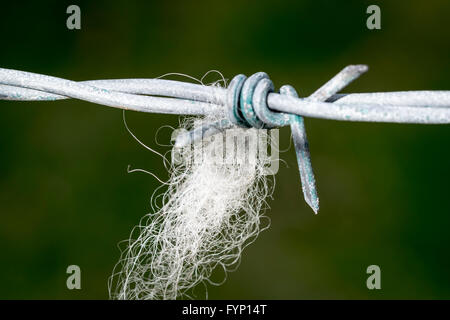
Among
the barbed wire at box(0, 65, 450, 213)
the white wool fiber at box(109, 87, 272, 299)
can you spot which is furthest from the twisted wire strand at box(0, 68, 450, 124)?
the white wool fiber at box(109, 87, 272, 299)

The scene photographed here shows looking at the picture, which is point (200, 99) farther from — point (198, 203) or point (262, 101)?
point (198, 203)

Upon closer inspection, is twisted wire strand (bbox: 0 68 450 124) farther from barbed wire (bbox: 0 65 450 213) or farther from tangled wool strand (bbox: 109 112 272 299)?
tangled wool strand (bbox: 109 112 272 299)

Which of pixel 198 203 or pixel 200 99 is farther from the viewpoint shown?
pixel 198 203

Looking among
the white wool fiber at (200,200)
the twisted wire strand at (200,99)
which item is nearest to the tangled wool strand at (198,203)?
the white wool fiber at (200,200)

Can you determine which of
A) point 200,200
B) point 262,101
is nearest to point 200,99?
point 262,101

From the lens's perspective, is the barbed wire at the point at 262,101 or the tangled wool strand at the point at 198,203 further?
the tangled wool strand at the point at 198,203

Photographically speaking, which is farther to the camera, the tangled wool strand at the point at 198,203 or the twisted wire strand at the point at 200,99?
the tangled wool strand at the point at 198,203

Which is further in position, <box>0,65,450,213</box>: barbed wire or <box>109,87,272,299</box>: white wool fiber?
<box>109,87,272,299</box>: white wool fiber

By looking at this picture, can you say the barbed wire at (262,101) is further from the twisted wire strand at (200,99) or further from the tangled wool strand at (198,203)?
the tangled wool strand at (198,203)
